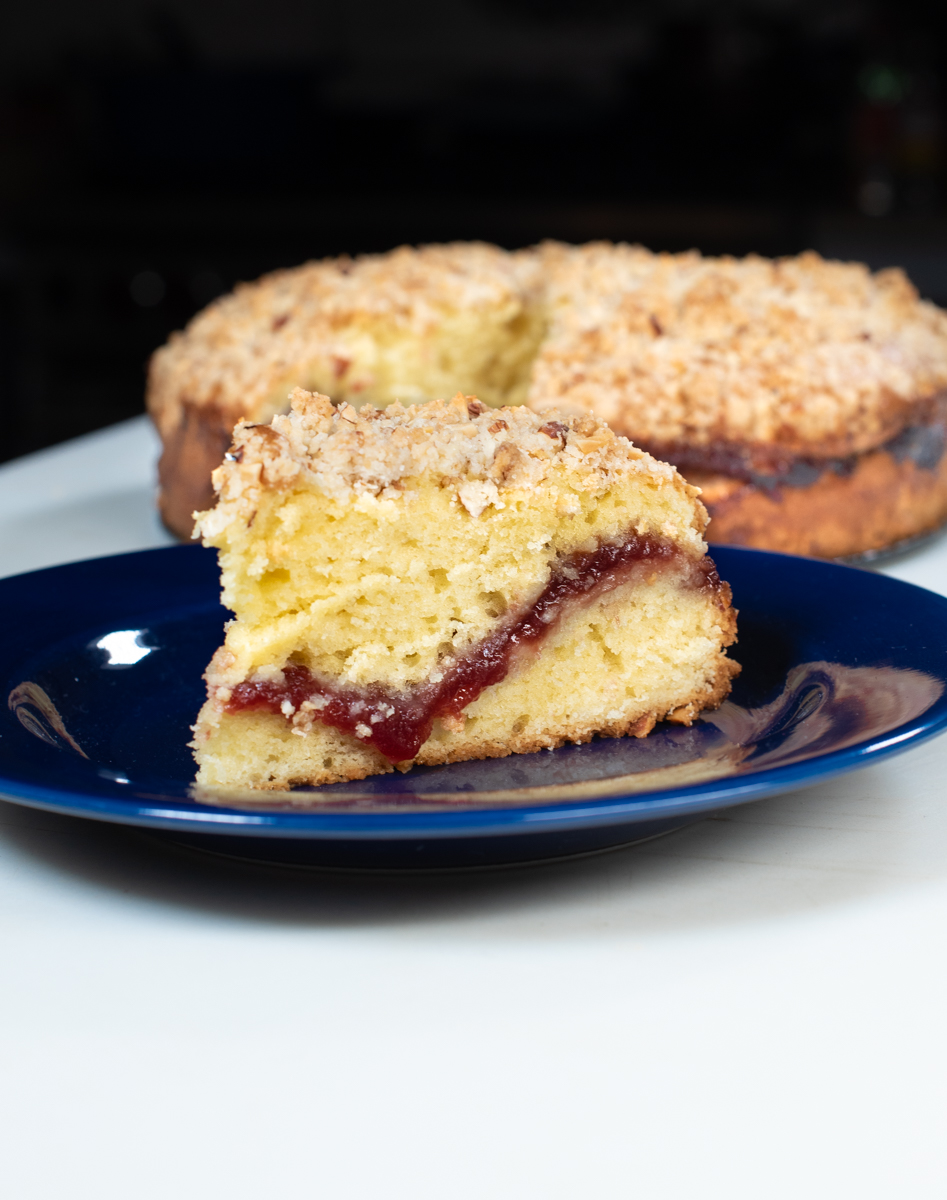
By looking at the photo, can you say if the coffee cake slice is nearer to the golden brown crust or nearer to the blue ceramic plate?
the blue ceramic plate

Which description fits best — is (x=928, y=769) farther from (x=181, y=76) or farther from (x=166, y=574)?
(x=181, y=76)

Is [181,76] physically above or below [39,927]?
above

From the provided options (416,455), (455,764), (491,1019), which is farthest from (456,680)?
(491,1019)

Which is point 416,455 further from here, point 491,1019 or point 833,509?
point 833,509

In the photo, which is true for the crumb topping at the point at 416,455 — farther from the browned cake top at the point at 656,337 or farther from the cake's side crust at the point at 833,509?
the cake's side crust at the point at 833,509

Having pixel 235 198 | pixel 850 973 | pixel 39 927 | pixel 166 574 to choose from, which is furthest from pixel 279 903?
pixel 235 198

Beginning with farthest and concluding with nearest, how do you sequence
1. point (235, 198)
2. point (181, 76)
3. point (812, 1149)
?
point (181, 76), point (235, 198), point (812, 1149)

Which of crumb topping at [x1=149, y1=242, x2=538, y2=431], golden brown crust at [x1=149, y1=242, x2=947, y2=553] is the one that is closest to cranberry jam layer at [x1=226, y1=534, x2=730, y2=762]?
golden brown crust at [x1=149, y1=242, x2=947, y2=553]
